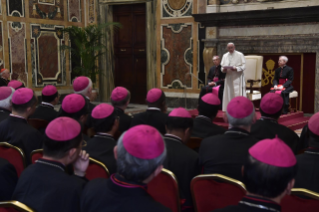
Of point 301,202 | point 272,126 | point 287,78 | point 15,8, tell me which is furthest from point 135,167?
point 15,8

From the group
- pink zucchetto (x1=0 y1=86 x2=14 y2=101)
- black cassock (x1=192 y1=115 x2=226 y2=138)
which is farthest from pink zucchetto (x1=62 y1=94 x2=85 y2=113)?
black cassock (x1=192 y1=115 x2=226 y2=138)

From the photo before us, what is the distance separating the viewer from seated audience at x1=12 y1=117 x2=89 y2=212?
1.79m

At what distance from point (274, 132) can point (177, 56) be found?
7.02 m

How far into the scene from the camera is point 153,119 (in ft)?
13.3

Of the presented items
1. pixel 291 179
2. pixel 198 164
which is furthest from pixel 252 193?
pixel 198 164

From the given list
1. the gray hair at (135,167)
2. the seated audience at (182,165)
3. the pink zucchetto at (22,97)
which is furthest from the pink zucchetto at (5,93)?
the gray hair at (135,167)

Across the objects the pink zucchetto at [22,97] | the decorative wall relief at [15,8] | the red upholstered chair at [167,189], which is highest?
the decorative wall relief at [15,8]

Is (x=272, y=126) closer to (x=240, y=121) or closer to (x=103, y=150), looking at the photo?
(x=240, y=121)

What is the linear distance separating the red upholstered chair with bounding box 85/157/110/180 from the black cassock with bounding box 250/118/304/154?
150cm

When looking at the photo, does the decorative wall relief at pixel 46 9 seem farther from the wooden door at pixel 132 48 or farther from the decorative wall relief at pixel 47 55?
the wooden door at pixel 132 48

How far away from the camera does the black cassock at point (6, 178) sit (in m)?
2.27

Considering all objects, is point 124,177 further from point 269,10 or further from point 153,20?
point 153,20

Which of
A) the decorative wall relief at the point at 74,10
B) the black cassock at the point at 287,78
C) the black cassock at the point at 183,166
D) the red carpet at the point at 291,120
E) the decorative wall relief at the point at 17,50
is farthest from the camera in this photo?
the decorative wall relief at the point at 74,10

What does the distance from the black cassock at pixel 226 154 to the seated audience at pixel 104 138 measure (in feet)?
2.04
